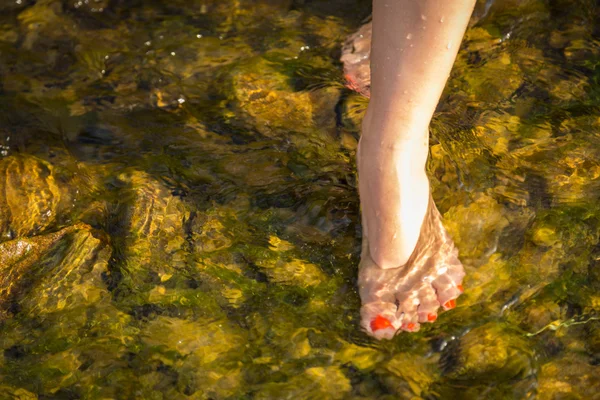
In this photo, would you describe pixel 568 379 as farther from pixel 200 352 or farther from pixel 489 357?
pixel 200 352

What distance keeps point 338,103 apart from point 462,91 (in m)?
0.49

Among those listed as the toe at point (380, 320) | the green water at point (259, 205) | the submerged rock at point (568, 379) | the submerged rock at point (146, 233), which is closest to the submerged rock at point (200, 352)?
the green water at point (259, 205)

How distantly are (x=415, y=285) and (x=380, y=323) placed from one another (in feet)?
0.62

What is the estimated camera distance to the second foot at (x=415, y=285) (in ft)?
6.63

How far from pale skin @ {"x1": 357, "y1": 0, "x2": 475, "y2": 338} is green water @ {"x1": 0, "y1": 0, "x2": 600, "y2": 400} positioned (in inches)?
2.6

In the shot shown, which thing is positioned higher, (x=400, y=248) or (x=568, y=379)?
(x=400, y=248)

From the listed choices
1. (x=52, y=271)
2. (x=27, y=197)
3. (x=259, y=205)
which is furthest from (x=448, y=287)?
(x=27, y=197)

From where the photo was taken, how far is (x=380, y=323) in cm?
201

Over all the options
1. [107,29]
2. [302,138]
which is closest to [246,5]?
[107,29]

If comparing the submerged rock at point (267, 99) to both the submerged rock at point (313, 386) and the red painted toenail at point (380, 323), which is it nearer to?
the red painted toenail at point (380, 323)

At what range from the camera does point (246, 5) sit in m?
3.13

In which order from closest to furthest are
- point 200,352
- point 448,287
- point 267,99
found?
point 200,352 → point 448,287 → point 267,99

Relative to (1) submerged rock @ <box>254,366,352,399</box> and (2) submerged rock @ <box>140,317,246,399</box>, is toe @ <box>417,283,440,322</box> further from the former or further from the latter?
(2) submerged rock @ <box>140,317,246,399</box>

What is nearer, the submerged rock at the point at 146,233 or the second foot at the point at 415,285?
the second foot at the point at 415,285
